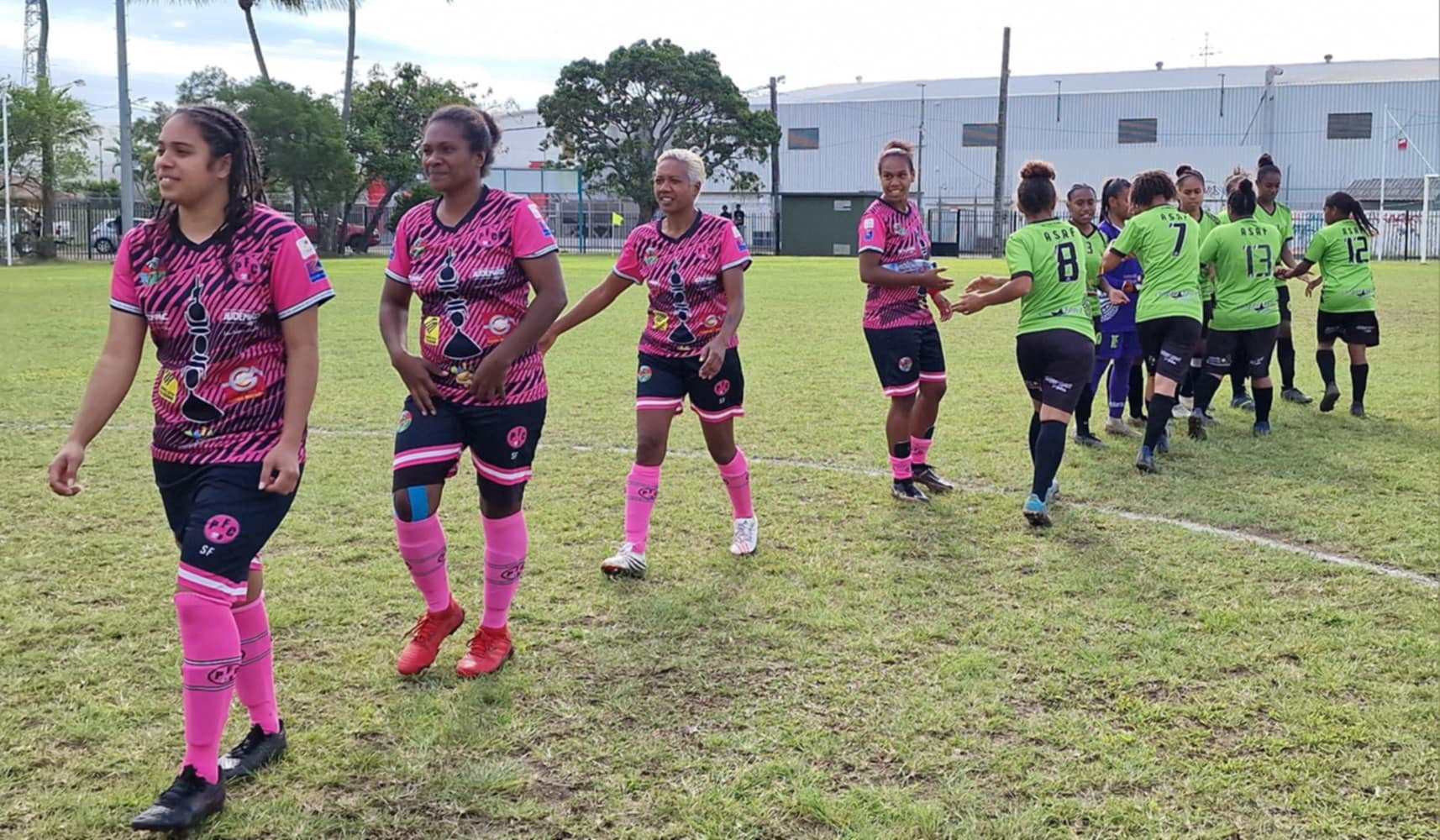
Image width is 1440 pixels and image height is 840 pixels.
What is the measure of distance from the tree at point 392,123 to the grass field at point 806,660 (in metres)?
40.4

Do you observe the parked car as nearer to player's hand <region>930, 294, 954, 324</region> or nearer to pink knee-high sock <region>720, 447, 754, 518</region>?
player's hand <region>930, 294, 954, 324</region>

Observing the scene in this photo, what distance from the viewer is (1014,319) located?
1947 cm

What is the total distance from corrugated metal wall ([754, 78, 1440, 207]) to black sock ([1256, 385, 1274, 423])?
149 feet

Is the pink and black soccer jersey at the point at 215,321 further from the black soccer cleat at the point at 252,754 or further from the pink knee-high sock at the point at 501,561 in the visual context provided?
the pink knee-high sock at the point at 501,561

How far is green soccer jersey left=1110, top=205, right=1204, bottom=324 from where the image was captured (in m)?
8.21

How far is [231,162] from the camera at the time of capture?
3496 mm

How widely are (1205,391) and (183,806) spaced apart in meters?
8.04

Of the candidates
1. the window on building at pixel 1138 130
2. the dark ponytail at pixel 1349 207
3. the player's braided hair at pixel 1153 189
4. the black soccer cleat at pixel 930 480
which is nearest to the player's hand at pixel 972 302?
the black soccer cleat at pixel 930 480

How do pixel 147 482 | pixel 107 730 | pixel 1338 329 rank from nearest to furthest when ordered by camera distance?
1. pixel 107 730
2. pixel 147 482
3. pixel 1338 329

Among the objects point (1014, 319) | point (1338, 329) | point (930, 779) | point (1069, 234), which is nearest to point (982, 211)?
point (1014, 319)

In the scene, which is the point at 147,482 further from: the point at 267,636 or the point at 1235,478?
the point at 1235,478

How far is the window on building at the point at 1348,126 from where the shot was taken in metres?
54.0

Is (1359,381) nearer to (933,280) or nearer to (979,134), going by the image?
(933,280)

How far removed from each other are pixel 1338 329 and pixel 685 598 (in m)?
7.70
